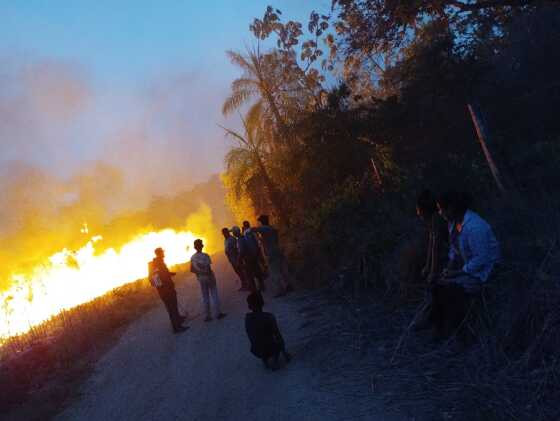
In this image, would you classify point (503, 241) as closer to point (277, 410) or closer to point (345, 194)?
point (277, 410)

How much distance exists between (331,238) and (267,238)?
1664 mm

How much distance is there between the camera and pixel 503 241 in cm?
661

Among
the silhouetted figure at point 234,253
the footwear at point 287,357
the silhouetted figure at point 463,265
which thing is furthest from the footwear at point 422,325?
the silhouetted figure at point 234,253

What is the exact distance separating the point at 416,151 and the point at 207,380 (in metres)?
10.6

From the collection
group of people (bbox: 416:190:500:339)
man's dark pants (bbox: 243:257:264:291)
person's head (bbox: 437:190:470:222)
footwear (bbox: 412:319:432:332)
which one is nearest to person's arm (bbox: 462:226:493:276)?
group of people (bbox: 416:190:500:339)

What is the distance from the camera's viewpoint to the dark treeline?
500cm

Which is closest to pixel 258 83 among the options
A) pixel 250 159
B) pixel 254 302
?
pixel 250 159

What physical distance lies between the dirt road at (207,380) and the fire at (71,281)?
23.1 feet

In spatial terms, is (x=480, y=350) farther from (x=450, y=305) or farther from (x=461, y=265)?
(x=461, y=265)

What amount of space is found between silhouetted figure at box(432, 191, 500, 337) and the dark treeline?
359mm

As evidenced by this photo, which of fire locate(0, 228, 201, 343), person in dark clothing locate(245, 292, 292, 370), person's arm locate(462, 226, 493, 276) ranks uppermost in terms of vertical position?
fire locate(0, 228, 201, 343)

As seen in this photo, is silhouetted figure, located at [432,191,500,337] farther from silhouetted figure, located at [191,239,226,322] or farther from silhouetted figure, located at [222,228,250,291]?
silhouetted figure, located at [222,228,250,291]

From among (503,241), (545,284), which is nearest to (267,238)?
(503,241)

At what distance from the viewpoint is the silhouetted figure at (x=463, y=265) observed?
201 inches
